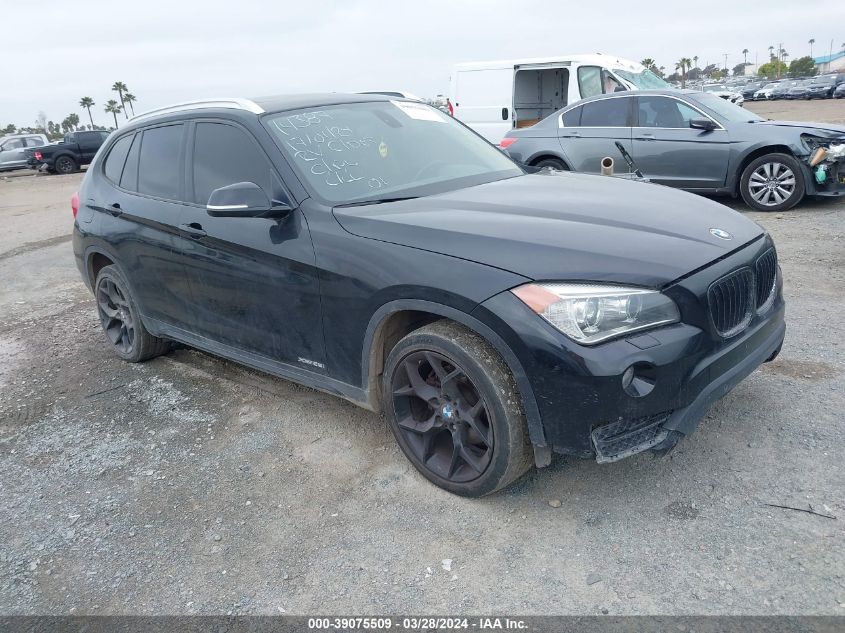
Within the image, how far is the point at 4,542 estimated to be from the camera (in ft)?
10.2

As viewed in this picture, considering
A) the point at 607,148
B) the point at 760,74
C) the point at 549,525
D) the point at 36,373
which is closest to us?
the point at 549,525

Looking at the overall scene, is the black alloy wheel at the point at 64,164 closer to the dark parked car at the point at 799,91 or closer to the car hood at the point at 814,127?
the car hood at the point at 814,127

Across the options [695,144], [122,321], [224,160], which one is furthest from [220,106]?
[695,144]

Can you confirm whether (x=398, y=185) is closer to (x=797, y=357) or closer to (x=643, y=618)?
(x=643, y=618)

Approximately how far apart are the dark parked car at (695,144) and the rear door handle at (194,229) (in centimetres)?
657

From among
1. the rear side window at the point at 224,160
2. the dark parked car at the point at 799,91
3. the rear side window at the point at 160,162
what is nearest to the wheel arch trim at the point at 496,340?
the rear side window at the point at 224,160

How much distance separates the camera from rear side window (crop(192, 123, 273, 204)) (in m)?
3.62

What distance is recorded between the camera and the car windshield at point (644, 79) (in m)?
11.6

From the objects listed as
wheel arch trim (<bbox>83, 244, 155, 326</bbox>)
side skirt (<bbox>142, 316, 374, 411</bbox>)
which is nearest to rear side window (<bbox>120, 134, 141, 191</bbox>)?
wheel arch trim (<bbox>83, 244, 155, 326</bbox>)

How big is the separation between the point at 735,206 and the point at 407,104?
21.5 feet

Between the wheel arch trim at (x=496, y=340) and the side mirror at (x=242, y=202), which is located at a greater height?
the side mirror at (x=242, y=202)

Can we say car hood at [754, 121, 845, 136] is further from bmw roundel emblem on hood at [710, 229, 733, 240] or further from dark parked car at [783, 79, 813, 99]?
dark parked car at [783, 79, 813, 99]

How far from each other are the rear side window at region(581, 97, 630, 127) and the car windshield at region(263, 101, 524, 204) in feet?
18.2

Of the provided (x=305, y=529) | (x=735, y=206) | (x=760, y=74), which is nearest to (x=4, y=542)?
(x=305, y=529)
